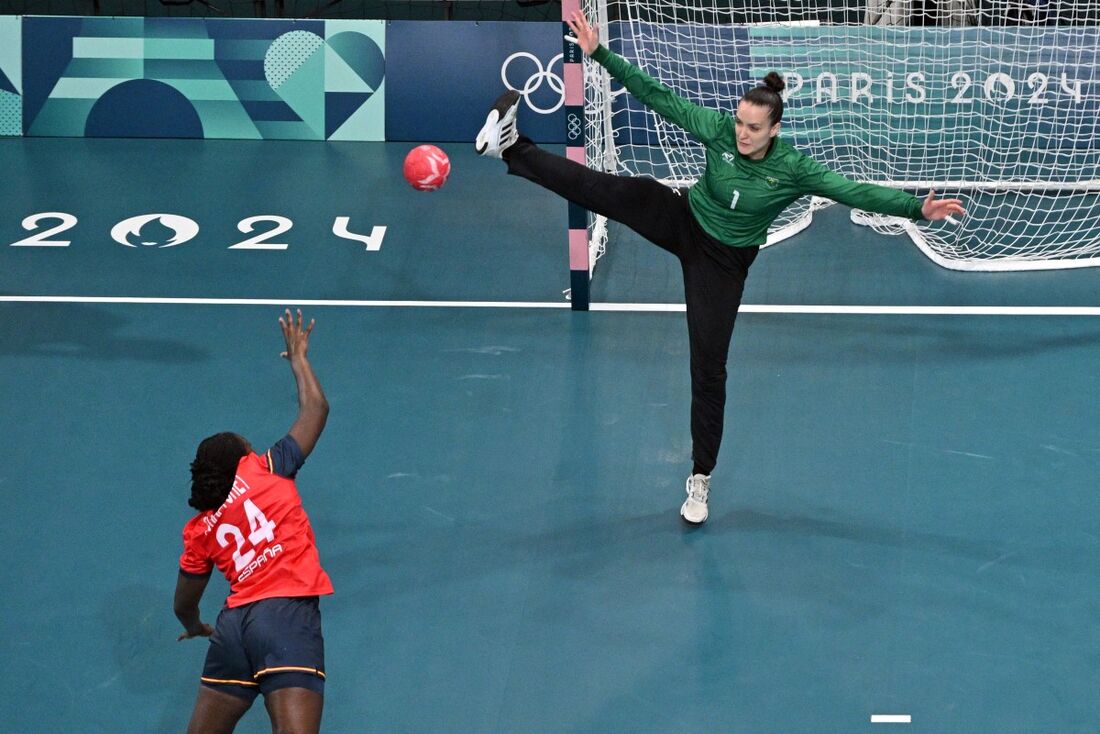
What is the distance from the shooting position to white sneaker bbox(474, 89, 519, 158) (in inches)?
284

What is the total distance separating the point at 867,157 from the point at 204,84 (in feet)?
21.1

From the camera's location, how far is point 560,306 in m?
9.95

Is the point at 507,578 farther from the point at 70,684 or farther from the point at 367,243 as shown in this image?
the point at 367,243

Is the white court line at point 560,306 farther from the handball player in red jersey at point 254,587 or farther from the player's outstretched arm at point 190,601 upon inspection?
the handball player in red jersey at point 254,587

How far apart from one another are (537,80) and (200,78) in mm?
3327

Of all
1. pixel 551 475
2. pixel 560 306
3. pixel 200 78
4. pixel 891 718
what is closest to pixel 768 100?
pixel 551 475

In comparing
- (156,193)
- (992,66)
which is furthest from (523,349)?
(992,66)

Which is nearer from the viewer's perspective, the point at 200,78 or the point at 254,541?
the point at 254,541

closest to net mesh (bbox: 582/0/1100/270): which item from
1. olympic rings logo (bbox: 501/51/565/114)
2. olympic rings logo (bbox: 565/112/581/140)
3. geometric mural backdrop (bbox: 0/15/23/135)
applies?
olympic rings logo (bbox: 501/51/565/114)

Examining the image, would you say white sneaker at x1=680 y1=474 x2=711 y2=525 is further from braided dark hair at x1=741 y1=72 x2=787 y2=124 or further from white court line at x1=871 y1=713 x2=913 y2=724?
braided dark hair at x1=741 y1=72 x2=787 y2=124

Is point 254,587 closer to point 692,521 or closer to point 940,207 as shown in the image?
point 692,521

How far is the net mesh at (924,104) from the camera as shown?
37.0ft

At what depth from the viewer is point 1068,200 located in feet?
38.2

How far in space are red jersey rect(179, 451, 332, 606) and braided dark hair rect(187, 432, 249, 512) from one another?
0.04 m
